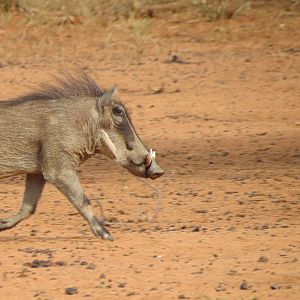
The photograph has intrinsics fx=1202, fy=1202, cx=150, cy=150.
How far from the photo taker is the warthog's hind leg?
8094 millimetres

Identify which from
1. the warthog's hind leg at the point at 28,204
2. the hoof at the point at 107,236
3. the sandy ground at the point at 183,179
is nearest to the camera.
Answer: the sandy ground at the point at 183,179

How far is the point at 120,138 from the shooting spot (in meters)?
8.15

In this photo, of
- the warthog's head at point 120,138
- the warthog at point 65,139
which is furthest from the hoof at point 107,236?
the warthog's head at point 120,138

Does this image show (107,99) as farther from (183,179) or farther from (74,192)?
Result: (183,179)

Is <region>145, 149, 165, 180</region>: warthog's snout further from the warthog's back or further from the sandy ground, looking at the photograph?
the warthog's back

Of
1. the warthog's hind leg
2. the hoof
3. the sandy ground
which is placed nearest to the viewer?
the sandy ground

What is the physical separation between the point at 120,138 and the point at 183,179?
1.79 metres

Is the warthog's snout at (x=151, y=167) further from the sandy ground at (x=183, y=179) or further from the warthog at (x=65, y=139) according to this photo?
the sandy ground at (x=183, y=179)

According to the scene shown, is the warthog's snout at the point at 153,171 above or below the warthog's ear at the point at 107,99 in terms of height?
below

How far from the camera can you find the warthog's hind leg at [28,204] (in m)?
8.09

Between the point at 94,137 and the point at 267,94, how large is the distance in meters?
5.16

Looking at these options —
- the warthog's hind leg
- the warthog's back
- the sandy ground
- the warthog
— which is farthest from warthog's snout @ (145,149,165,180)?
the warthog's hind leg

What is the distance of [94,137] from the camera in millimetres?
8016

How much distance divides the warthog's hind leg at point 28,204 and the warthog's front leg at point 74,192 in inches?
13.8
